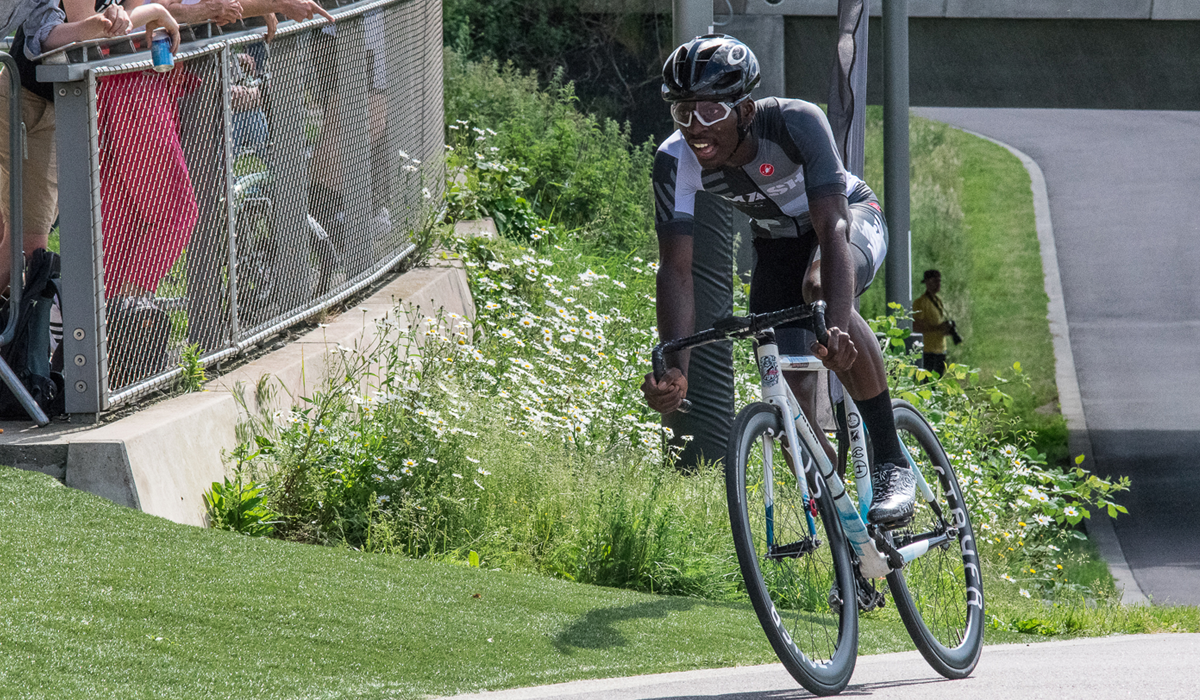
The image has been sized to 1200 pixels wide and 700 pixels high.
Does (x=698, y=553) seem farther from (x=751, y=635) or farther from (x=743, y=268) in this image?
(x=743, y=268)

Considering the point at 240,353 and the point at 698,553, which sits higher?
the point at 240,353

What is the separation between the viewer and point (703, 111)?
4.45m

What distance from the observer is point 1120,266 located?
31.2 metres

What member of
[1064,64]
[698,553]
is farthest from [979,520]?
[1064,64]

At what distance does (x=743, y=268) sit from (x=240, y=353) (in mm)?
9438

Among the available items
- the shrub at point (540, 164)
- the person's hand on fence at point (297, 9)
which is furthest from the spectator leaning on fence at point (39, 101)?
the shrub at point (540, 164)

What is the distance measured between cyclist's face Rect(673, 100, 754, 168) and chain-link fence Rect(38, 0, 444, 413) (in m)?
2.67

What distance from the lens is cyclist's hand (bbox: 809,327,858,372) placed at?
414cm

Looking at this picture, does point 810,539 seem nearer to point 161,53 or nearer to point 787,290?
point 787,290

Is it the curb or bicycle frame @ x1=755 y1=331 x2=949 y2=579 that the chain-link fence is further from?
the curb

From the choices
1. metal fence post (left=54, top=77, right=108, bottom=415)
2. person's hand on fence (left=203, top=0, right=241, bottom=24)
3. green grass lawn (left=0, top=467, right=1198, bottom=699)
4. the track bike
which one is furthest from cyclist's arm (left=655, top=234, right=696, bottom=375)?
person's hand on fence (left=203, top=0, right=241, bottom=24)

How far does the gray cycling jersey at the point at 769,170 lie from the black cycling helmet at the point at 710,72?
5.5 inches

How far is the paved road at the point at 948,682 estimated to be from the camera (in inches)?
169

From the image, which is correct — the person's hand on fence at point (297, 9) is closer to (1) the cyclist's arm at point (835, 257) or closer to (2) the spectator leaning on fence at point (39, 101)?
(2) the spectator leaning on fence at point (39, 101)
